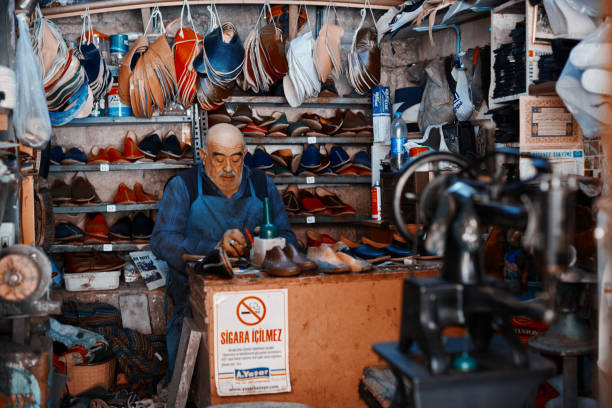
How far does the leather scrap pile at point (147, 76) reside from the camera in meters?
4.27

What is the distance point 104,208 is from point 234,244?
205 centimetres

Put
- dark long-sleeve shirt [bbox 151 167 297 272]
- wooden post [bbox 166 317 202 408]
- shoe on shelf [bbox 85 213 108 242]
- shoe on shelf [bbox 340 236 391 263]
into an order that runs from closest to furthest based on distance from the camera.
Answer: wooden post [bbox 166 317 202 408], shoe on shelf [bbox 340 236 391 263], dark long-sleeve shirt [bbox 151 167 297 272], shoe on shelf [bbox 85 213 108 242]

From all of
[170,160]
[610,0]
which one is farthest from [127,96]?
[610,0]

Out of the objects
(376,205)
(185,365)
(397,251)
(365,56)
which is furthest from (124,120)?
(397,251)

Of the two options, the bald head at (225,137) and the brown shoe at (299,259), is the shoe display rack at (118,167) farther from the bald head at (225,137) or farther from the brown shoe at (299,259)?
the brown shoe at (299,259)

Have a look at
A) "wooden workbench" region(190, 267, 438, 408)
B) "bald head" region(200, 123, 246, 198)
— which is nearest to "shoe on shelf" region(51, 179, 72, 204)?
"bald head" region(200, 123, 246, 198)

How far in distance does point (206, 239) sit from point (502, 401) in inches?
95.1

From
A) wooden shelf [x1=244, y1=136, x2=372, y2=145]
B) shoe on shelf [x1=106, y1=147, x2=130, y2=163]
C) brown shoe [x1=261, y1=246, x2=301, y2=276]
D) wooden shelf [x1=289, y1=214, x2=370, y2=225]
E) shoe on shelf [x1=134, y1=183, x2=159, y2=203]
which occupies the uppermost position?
wooden shelf [x1=244, y1=136, x2=372, y2=145]

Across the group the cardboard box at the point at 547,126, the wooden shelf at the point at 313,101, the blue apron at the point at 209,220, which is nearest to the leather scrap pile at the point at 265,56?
the wooden shelf at the point at 313,101

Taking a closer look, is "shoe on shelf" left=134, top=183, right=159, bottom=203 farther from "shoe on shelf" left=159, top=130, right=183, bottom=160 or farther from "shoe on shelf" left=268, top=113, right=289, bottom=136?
"shoe on shelf" left=268, top=113, right=289, bottom=136

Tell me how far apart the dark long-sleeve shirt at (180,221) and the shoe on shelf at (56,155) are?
4.78 ft

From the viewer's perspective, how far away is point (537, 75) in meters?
2.87

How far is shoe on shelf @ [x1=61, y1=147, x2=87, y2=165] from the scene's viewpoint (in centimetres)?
444

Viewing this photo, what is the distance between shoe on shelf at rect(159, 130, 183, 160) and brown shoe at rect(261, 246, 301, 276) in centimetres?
232
